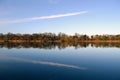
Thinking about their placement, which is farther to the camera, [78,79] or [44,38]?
[44,38]

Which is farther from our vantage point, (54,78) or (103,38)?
(103,38)

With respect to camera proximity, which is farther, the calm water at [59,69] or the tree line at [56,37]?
the tree line at [56,37]

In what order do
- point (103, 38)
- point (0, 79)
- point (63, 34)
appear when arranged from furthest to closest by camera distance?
point (63, 34)
point (103, 38)
point (0, 79)

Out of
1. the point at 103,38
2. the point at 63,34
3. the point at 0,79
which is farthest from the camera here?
the point at 63,34

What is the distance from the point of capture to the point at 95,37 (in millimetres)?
95375

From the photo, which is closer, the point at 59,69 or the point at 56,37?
the point at 59,69

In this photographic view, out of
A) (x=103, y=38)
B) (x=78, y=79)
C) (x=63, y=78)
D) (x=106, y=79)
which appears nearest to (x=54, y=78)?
(x=63, y=78)

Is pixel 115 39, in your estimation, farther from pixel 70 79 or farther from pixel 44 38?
pixel 70 79

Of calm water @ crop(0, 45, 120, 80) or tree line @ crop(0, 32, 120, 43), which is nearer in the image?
calm water @ crop(0, 45, 120, 80)

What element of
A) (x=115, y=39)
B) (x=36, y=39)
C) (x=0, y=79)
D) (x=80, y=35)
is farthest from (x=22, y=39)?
(x=0, y=79)

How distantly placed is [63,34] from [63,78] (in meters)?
89.2

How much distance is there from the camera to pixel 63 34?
9869cm

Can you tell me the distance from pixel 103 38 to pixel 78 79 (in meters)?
85.9

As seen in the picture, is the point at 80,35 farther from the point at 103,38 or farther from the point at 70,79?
the point at 70,79
